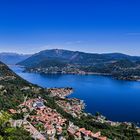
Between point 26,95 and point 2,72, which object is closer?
point 26,95

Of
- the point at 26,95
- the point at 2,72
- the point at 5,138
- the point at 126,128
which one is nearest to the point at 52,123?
the point at 126,128

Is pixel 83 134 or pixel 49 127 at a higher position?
pixel 49 127

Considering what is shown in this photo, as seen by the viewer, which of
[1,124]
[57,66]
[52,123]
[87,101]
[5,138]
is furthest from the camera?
[57,66]

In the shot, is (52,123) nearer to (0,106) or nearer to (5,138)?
(0,106)

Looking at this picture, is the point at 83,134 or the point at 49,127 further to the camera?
the point at 49,127

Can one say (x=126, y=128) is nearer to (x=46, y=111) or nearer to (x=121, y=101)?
(x=46, y=111)

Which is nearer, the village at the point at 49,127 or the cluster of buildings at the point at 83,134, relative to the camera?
the village at the point at 49,127

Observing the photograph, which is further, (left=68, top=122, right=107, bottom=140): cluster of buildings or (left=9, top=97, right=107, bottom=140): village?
(left=68, top=122, right=107, bottom=140): cluster of buildings

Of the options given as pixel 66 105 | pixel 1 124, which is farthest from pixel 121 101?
pixel 1 124

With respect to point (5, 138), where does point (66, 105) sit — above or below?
below

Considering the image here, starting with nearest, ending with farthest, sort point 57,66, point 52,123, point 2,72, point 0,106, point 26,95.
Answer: point 52,123 → point 0,106 → point 26,95 → point 2,72 → point 57,66
